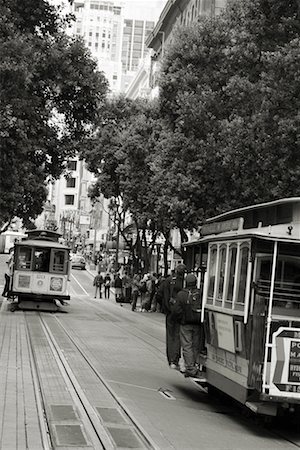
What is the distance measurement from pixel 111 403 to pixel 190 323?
204cm

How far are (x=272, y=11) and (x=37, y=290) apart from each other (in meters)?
16.2

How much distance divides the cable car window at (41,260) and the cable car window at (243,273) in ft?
79.2

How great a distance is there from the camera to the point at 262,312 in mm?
11664

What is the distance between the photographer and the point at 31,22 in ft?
90.1

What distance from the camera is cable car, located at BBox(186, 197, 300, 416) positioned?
11367mm

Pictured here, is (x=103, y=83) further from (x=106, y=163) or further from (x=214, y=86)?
(x=106, y=163)

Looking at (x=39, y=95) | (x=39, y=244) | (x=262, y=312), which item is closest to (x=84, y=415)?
(x=262, y=312)

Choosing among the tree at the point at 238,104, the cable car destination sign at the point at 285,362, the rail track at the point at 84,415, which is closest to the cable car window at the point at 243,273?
the cable car destination sign at the point at 285,362

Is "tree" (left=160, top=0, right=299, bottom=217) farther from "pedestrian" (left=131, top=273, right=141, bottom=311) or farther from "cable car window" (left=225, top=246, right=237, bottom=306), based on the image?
"pedestrian" (left=131, top=273, right=141, bottom=311)

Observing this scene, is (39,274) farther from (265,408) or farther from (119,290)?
(265,408)

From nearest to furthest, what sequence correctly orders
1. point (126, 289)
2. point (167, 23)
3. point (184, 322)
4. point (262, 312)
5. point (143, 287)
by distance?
point (262, 312) < point (184, 322) < point (143, 287) < point (126, 289) < point (167, 23)

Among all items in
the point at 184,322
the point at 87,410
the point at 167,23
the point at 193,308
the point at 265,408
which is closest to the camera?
the point at 265,408

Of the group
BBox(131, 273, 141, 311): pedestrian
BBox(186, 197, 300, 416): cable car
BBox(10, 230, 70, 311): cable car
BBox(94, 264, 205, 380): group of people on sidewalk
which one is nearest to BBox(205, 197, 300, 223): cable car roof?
BBox(186, 197, 300, 416): cable car

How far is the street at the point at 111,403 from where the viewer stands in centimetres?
1060
